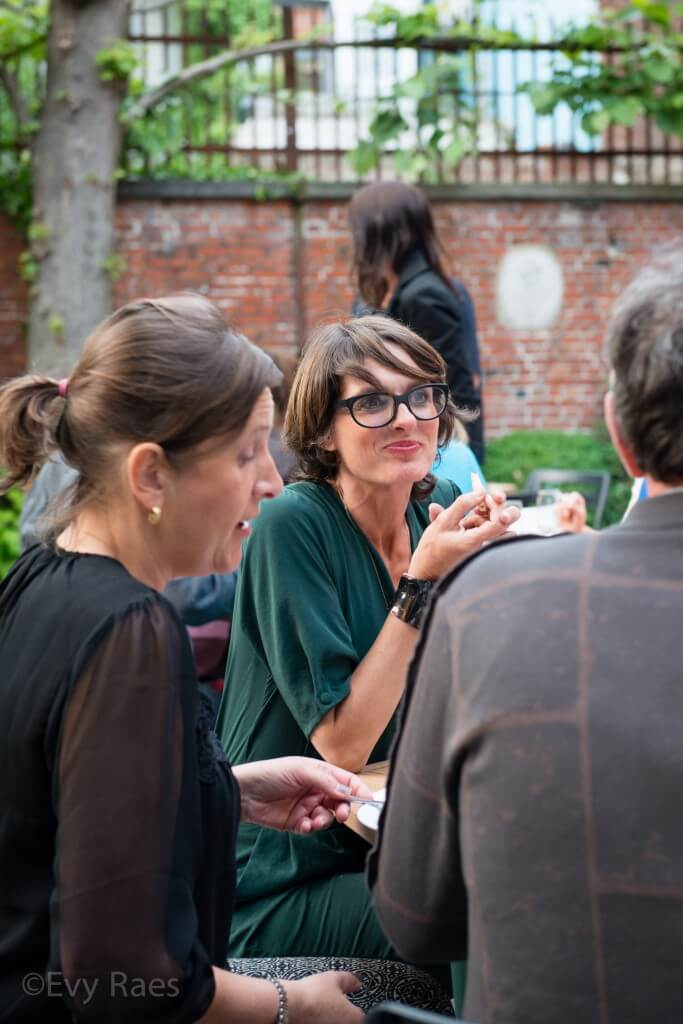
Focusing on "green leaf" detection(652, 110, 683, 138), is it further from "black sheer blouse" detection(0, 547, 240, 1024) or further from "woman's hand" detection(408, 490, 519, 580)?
"black sheer blouse" detection(0, 547, 240, 1024)

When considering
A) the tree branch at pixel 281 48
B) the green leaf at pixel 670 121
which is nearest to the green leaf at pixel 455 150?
the tree branch at pixel 281 48

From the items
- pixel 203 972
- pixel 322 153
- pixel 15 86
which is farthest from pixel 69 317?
pixel 203 972

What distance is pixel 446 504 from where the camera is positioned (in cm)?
291

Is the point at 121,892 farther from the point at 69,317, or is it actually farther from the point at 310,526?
the point at 69,317

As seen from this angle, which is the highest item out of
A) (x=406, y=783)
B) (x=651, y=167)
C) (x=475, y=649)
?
(x=651, y=167)

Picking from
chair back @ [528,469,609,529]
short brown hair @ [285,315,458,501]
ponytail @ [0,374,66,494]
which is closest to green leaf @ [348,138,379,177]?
chair back @ [528,469,609,529]

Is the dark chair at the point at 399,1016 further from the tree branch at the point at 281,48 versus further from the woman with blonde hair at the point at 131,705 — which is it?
the tree branch at the point at 281,48

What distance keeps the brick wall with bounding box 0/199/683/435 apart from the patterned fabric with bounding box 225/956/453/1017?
A: 7.75 metres

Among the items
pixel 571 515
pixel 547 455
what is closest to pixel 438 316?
pixel 571 515

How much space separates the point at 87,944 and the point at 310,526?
1.20 m

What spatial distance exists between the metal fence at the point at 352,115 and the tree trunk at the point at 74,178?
36.8 inches

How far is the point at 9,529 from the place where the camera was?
6.85 m

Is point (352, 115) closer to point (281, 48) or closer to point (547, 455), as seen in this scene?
point (281, 48)

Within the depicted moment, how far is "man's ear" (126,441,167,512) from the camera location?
1643 mm
